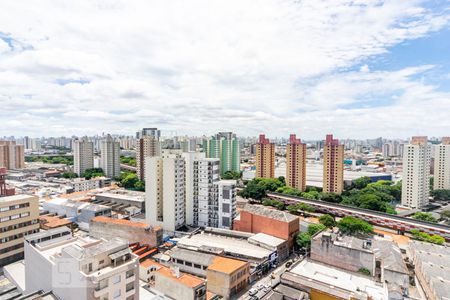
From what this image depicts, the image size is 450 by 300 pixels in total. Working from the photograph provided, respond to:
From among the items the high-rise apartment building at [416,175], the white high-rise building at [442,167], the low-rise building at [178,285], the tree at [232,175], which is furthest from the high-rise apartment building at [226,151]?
the low-rise building at [178,285]

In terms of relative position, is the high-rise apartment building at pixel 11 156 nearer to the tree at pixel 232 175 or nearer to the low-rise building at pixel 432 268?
the tree at pixel 232 175

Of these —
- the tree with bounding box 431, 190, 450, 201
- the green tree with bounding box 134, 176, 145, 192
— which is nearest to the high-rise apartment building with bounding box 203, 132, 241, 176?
the green tree with bounding box 134, 176, 145, 192

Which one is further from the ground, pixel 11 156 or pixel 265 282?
pixel 11 156

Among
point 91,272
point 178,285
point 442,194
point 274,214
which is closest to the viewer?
point 91,272

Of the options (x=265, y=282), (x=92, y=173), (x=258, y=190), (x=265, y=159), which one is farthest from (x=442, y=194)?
(x=92, y=173)

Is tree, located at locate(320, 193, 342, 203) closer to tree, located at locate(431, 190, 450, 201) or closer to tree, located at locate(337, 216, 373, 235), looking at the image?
tree, located at locate(337, 216, 373, 235)

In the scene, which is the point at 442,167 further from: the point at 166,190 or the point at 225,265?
the point at 225,265
